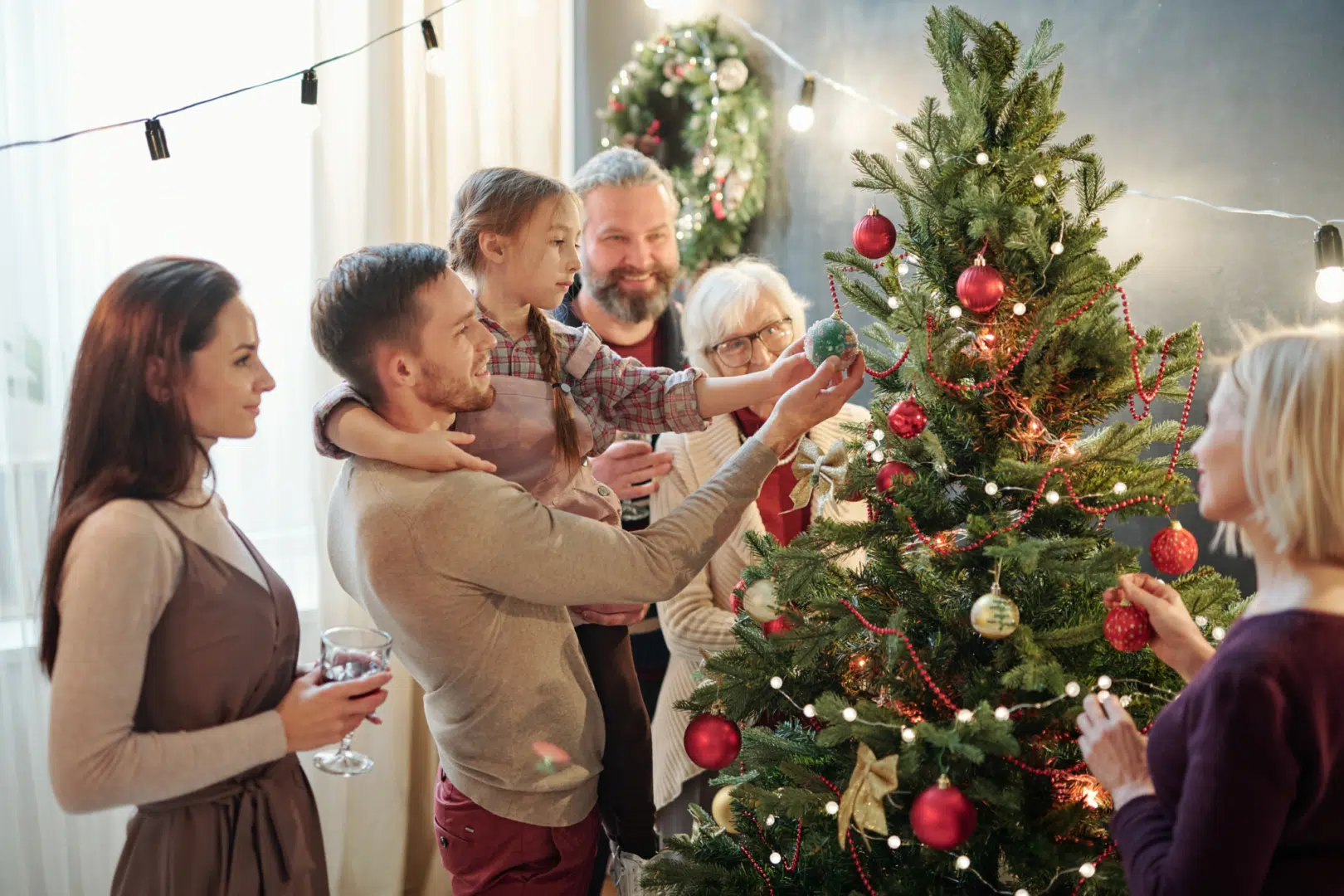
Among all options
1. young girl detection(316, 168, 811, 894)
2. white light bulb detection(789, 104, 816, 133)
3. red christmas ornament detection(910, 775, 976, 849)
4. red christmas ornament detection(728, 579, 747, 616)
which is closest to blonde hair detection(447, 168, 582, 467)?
young girl detection(316, 168, 811, 894)

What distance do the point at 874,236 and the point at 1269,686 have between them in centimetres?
76

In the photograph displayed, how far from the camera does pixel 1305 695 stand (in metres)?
1.03

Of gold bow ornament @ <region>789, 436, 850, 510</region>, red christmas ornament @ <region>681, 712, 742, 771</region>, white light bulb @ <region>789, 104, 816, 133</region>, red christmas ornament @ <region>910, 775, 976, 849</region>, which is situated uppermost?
white light bulb @ <region>789, 104, 816, 133</region>

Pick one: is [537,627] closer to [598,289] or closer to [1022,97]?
[1022,97]

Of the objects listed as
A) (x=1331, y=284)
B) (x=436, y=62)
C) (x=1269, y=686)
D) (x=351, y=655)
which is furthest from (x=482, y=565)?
(x=436, y=62)

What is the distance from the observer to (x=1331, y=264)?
1604 mm

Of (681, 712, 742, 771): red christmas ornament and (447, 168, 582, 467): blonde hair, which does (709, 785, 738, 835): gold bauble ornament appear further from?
(447, 168, 582, 467): blonde hair

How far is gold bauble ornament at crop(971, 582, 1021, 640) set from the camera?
1319 millimetres

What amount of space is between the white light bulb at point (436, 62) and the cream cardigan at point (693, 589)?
4.13 ft

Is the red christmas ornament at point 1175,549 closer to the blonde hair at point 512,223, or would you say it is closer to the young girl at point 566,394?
the young girl at point 566,394

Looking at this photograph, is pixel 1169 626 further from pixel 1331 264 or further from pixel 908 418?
pixel 1331 264

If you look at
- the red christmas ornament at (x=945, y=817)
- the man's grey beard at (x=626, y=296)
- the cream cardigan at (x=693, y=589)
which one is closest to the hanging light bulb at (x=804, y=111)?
the man's grey beard at (x=626, y=296)

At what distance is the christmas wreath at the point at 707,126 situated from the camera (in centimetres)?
307

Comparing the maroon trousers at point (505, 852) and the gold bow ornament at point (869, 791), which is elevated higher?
the gold bow ornament at point (869, 791)
